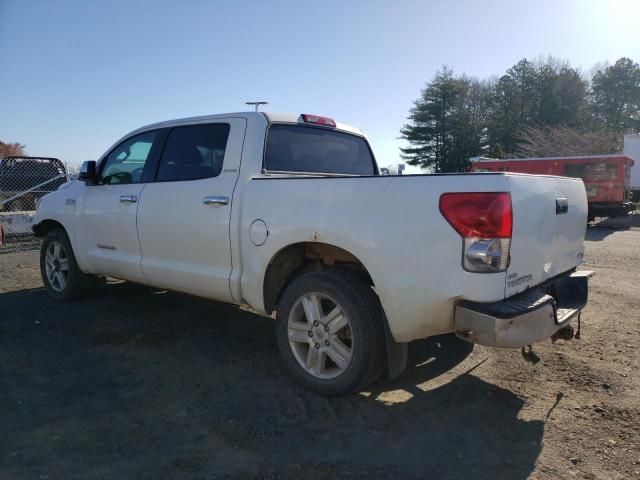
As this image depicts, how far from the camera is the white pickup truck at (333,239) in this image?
110 inches

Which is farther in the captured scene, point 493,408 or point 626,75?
point 626,75

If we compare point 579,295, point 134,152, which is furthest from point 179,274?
point 579,295

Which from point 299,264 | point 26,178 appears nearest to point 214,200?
point 299,264

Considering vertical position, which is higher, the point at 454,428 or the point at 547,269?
the point at 547,269

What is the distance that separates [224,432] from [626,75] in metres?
62.2

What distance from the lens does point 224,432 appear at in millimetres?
3002

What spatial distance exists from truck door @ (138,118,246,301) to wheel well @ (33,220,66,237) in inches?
82.5

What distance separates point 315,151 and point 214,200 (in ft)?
3.66

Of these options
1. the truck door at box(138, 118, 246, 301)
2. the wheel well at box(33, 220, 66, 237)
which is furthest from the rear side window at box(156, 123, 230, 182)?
the wheel well at box(33, 220, 66, 237)

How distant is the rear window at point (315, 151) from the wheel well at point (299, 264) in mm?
796

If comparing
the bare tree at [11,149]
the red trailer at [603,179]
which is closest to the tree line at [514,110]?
the red trailer at [603,179]

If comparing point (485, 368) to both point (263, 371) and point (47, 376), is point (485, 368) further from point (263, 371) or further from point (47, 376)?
point (47, 376)

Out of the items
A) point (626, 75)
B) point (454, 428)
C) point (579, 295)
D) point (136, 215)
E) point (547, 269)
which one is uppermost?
→ point (626, 75)

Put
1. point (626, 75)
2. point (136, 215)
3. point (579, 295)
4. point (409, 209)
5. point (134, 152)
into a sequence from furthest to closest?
point (626, 75), point (134, 152), point (136, 215), point (579, 295), point (409, 209)
